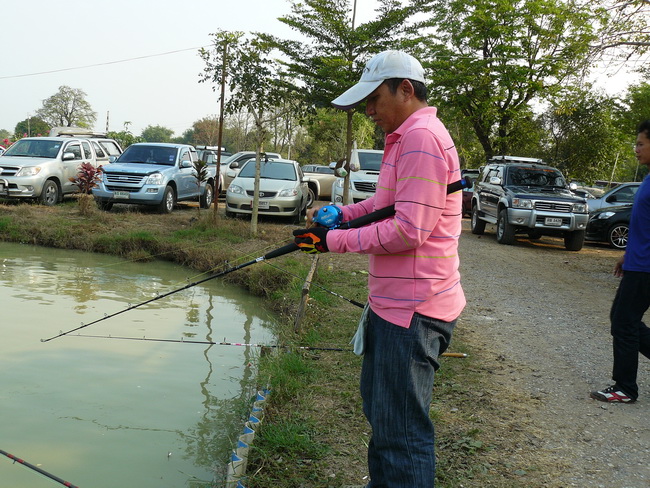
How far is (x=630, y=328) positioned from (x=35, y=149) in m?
16.2

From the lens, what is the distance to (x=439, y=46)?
85.4ft

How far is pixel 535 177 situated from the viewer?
574 inches

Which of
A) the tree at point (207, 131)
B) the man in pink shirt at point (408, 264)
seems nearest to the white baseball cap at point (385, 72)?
the man in pink shirt at point (408, 264)

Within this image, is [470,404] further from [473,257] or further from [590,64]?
[590,64]

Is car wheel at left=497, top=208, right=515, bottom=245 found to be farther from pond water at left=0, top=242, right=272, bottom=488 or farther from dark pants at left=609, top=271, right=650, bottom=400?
dark pants at left=609, top=271, right=650, bottom=400

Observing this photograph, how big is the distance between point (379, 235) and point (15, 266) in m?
9.55

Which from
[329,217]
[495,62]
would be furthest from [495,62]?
[329,217]

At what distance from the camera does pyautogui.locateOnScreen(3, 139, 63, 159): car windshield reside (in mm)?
16922

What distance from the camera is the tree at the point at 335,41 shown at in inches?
709

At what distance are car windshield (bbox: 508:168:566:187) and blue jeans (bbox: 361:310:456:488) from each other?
1265cm

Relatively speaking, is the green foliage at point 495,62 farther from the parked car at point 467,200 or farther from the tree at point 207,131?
the tree at point 207,131

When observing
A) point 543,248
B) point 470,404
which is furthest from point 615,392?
point 543,248

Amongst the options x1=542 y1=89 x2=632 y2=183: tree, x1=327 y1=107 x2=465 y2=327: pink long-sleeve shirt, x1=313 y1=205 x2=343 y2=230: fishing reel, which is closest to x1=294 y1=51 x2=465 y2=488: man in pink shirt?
x1=327 y1=107 x2=465 y2=327: pink long-sleeve shirt

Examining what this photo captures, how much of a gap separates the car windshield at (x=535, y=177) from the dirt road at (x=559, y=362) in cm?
302
